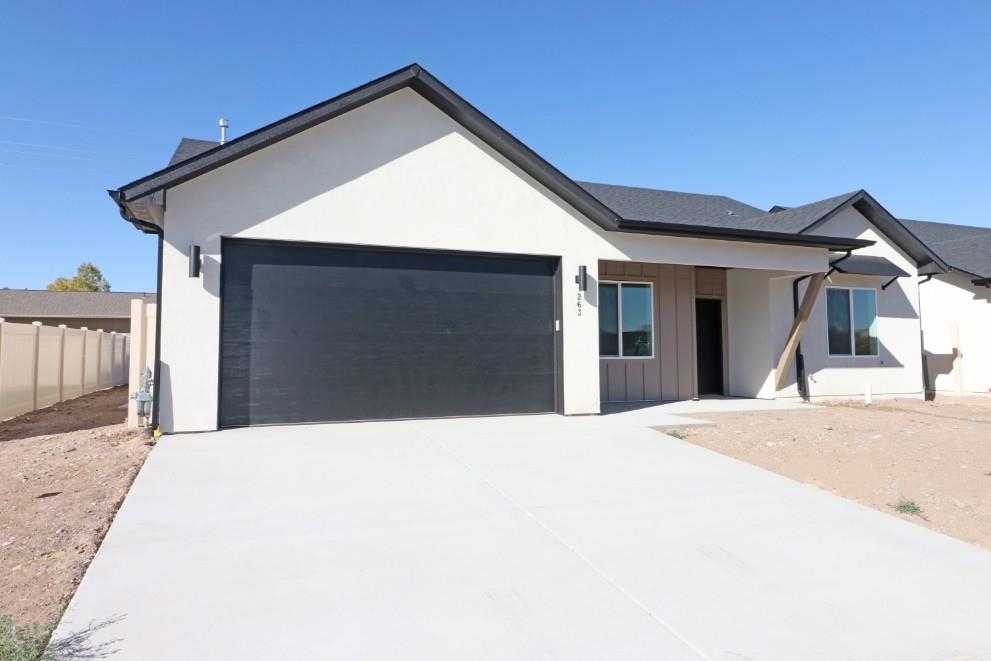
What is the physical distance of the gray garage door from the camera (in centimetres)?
782

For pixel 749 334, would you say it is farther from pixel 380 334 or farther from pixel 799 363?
pixel 380 334

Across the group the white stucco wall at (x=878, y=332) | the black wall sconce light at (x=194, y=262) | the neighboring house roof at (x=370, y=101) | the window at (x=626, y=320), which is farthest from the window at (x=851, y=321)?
the black wall sconce light at (x=194, y=262)

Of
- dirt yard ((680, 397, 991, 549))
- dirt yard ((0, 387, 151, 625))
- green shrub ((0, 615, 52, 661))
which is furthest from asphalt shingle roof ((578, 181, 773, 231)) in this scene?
green shrub ((0, 615, 52, 661))

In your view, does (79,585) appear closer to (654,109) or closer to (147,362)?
(147,362)

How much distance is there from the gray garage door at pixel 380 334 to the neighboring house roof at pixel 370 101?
1109mm

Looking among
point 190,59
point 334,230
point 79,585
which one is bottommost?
point 79,585

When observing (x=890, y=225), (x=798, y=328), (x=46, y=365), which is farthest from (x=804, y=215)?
(x=46, y=365)

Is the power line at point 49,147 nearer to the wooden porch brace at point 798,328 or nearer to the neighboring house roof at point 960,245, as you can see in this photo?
the wooden porch brace at point 798,328

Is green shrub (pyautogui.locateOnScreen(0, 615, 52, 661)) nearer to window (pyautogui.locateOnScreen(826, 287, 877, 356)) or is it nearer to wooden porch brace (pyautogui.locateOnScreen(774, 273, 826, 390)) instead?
wooden porch brace (pyautogui.locateOnScreen(774, 273, 826, 390))

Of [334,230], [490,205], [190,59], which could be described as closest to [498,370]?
[490,205]

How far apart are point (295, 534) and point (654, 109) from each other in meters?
15.9

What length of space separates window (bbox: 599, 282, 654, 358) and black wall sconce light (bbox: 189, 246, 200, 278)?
24.2 feet

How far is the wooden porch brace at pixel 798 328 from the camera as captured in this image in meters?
11.6

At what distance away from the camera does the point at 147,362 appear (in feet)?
26.4
